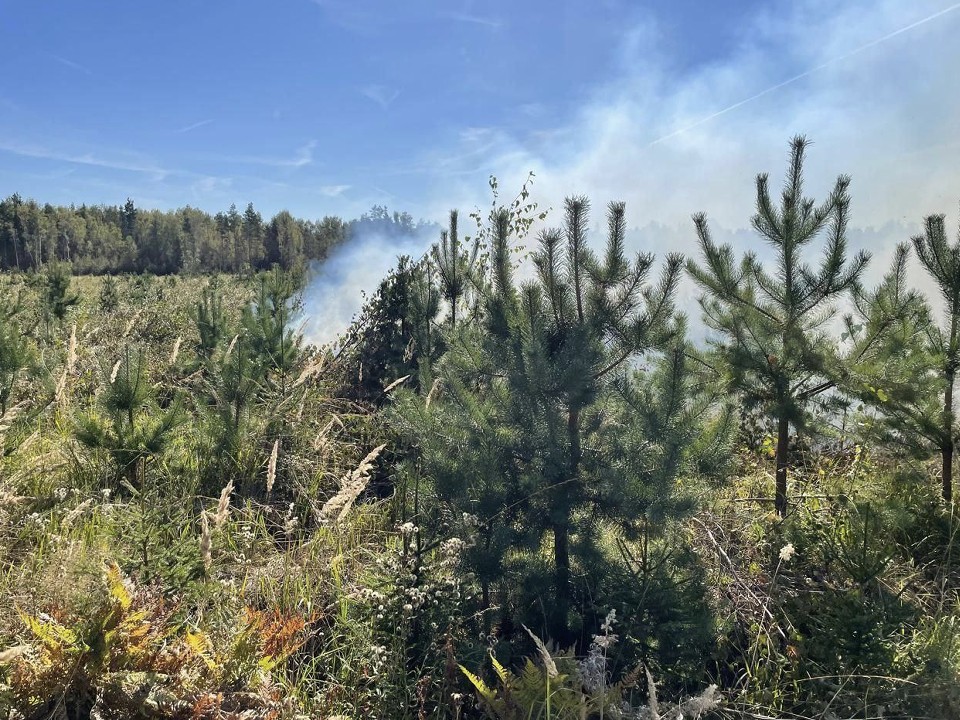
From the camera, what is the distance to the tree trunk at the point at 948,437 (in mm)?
3824

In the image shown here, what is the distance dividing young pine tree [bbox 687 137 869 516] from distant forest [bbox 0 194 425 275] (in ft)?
174

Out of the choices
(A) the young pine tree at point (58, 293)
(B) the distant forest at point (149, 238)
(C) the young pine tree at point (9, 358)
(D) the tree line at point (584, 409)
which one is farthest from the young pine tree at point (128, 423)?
(B) the distant forest at point (149, 238)

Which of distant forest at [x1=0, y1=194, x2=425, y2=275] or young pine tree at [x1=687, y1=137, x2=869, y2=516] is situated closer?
young pine tree at [x1=687, y1=137, x2=869, y2=516]

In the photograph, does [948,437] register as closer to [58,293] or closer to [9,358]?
[9,358]

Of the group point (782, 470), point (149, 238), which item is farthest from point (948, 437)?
point (149, 238)

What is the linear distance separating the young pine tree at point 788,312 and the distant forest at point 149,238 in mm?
52943

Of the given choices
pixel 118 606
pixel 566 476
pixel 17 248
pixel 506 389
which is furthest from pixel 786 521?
pixel 17 248

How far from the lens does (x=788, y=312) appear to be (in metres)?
4.04

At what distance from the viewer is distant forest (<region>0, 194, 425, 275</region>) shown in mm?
57219

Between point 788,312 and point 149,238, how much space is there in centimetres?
7517

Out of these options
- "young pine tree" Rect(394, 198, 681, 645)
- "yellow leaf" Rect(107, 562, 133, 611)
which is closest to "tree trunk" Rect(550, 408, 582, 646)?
"young pine tree" Rect(394, 198, 681, 645)

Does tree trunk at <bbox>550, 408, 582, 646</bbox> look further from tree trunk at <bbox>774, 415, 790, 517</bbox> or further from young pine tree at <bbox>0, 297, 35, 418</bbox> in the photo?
young pine tree at <bbox>0, 297, 35, 418</bbox>

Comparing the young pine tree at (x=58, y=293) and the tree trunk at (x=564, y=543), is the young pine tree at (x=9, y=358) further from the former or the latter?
the young pine tree at (x=58, y=293)

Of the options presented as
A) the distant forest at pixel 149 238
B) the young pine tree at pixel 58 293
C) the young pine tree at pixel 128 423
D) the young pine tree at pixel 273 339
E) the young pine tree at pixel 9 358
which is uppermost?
the distant forest at pixel 149 238
